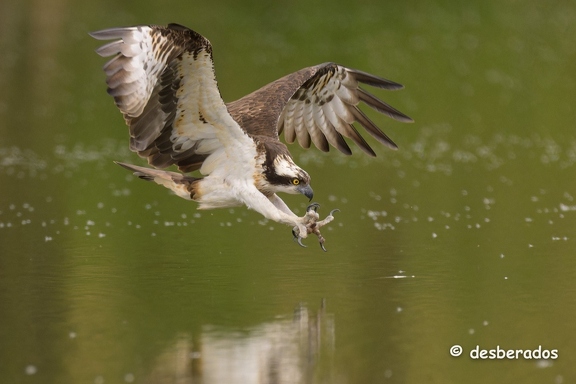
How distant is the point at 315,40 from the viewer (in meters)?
31.4

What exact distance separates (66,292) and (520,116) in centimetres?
1384

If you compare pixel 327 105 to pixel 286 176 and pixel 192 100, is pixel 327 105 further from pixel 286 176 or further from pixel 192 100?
pixel 192 100

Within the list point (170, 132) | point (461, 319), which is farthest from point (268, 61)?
point (461, 319)

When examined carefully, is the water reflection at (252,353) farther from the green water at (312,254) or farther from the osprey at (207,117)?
the osprey at (207,117)

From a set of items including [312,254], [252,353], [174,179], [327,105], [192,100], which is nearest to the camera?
[252,353]

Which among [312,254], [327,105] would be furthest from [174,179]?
[327,105]

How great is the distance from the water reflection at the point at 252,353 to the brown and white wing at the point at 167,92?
2.00 metres

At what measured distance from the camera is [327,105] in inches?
519

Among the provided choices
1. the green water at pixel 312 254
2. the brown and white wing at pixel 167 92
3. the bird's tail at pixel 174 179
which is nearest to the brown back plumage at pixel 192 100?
the brown and white wing at pixel 167 92

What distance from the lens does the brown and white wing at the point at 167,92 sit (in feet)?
31.0

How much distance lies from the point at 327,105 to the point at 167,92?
130 inches

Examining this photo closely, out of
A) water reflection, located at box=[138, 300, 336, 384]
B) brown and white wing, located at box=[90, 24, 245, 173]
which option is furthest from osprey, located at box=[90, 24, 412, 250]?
water reflection, located at box=[138, 300, 336, 384]

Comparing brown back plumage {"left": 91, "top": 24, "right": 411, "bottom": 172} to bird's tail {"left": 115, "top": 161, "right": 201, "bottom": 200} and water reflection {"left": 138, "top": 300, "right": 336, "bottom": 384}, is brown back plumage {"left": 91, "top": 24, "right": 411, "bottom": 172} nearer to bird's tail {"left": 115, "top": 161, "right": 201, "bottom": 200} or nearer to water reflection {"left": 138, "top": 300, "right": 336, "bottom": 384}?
bird's tail {"left": 115, "top": 161, "right": 201, "bottom": 200}

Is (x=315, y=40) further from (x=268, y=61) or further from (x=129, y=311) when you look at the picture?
(x=129, y=311)
